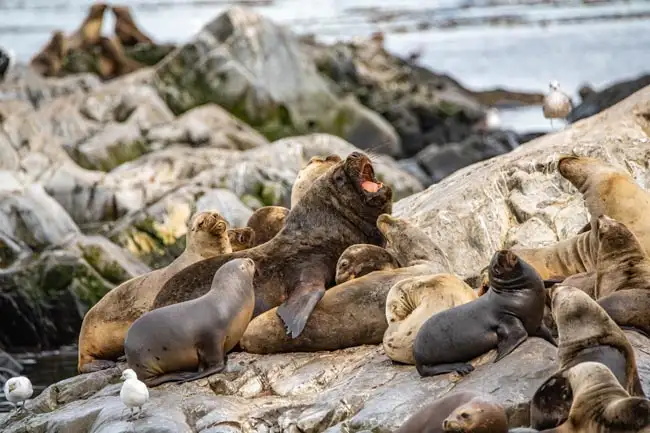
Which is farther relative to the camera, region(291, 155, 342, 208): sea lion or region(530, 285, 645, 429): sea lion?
region(291, 155, 342, 208): sea lion

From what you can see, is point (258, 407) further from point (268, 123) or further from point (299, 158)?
point (268, 123)

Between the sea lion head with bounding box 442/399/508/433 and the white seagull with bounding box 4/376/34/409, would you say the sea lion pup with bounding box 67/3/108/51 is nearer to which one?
the white seagull with bounding box 4/376/34/409

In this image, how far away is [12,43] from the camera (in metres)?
61.5

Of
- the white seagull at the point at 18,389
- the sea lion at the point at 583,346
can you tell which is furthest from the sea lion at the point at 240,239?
the sea lion at the point at 583,346

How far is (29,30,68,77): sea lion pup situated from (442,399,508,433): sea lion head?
106ft

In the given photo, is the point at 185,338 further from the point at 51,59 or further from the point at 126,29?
the point at 126,29

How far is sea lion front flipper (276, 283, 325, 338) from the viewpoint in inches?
377

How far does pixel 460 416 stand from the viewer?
695cm

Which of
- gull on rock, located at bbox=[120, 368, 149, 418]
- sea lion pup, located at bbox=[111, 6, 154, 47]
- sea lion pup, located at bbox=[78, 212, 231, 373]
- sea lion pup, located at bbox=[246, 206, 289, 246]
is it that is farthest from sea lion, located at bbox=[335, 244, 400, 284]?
sea lion pup, located at bbox=[111, 6, 154, 47]

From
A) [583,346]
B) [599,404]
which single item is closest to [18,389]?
[583,346]

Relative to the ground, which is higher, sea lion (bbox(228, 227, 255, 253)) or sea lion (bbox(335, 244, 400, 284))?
sea lion (bbox(335, 244, 400, 284))

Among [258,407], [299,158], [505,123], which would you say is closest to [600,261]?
[258,407]

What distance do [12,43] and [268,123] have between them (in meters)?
33.9

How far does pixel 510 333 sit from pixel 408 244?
1.77 metres
